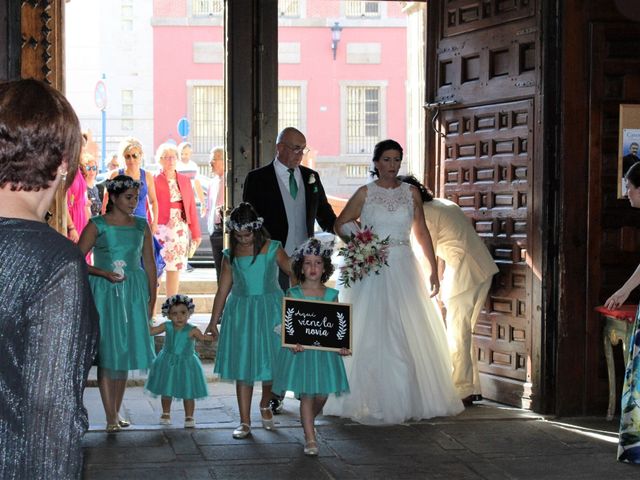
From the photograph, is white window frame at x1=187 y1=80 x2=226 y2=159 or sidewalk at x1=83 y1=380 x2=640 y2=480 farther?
white window frame at x1=187 y1=80 x2=226 y2=159

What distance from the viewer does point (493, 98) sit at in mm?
7766

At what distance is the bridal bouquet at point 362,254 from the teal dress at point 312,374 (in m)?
0.87

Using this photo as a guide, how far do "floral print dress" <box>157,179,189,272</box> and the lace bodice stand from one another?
3512mm

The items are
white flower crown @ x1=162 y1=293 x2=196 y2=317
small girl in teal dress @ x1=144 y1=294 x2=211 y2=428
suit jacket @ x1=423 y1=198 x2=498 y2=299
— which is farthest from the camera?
suit jacket @ x1=423 y1=198 x2=498 y2=299

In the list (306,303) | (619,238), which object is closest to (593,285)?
(619,238)

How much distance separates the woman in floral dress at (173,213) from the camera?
35.1 ft

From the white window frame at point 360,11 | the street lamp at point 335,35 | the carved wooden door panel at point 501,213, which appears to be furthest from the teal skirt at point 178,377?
the white window frame at point 360,11

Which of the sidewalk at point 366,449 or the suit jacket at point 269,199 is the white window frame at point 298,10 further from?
the sidewalk at point 366,449

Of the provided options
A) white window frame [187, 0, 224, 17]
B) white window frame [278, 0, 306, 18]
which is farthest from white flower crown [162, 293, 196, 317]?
white window frame [278, 0, 306, 18]

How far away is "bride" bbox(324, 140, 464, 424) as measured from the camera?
723 cm

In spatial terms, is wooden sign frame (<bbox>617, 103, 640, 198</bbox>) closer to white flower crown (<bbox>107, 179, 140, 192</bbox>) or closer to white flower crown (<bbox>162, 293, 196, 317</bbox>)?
white flower crown (<bbox>162, 293, 196, 317</bbox>)

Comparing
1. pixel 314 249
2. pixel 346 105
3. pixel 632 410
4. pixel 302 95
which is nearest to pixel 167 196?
pixel 314 249

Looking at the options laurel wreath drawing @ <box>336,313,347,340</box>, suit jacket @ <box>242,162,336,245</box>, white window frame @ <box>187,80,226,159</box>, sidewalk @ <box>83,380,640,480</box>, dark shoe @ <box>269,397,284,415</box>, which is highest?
white window frame @ <box>187,80,226,159</box>

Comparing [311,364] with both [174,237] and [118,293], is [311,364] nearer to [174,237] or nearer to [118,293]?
[118,293]
